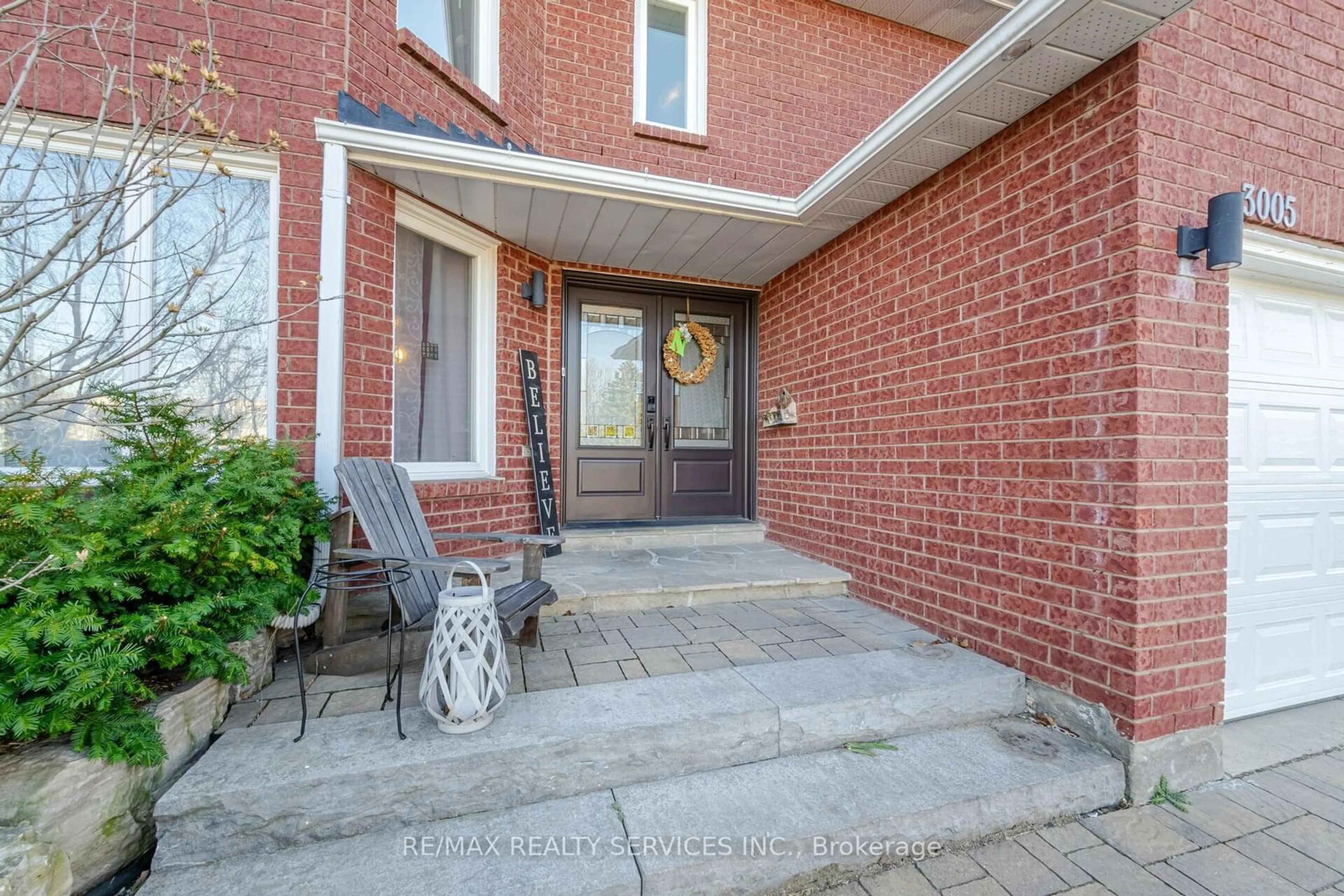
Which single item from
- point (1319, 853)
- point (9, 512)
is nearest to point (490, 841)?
point (9, 512)

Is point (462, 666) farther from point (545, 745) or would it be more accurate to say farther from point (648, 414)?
point (648, 414)

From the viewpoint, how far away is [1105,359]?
2072mm

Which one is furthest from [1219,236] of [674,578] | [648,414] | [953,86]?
[648,414]

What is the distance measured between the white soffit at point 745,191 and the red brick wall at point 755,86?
953mm

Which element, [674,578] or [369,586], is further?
[674,578]

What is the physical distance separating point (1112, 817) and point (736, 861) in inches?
55.4

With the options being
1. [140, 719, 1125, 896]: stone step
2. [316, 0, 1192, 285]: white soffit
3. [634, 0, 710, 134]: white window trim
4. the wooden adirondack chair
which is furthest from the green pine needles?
[634, 0, 710, 134]: white window trim

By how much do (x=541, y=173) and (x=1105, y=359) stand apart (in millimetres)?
2819

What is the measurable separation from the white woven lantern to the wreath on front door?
10.7ft

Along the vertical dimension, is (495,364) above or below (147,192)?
below

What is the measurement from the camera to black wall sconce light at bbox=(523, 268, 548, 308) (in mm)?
4098

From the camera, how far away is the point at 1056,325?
2254mm

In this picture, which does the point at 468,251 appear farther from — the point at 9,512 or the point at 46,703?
the point at 46,703

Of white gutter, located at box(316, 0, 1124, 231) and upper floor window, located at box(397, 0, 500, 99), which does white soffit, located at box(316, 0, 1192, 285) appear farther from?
upper floor window, located at box(397, 0, 500, 99)
